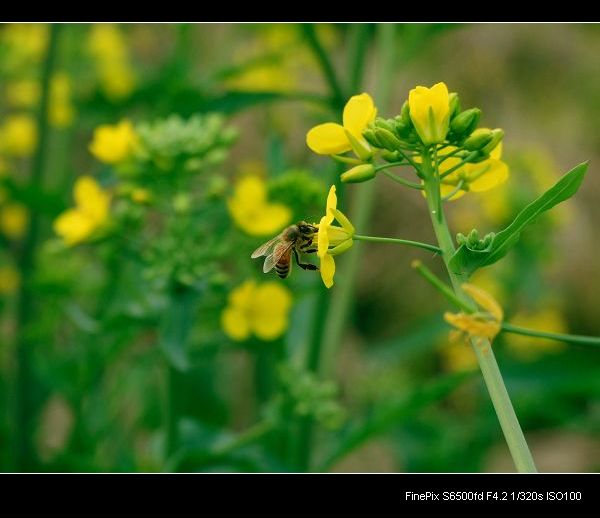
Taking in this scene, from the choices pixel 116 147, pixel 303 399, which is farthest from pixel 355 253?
pixel 116 147

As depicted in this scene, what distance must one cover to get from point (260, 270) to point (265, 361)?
0.33 m

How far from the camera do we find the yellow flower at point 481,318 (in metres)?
0.64

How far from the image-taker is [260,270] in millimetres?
1649

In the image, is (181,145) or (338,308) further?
(338,308)

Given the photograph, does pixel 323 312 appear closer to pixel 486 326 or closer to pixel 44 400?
pixel 44 400

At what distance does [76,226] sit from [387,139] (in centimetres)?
82

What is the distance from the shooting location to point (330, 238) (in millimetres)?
760

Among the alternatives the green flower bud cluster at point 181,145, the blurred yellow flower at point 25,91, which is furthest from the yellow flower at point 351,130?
the blurred yellow flower at point 25,91

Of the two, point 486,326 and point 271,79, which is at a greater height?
point 271,79

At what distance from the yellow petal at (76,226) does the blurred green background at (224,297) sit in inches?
0.5

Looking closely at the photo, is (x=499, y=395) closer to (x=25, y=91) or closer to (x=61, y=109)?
(x=61, y=109)

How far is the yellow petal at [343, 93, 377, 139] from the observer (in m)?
0.79

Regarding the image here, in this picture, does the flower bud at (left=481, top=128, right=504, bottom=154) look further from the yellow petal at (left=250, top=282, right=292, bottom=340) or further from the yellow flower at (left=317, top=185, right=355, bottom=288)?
the yellow petal at (left=250, top=282, right=292, bottom=340)
